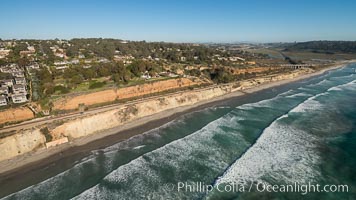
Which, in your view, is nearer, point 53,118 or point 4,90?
point 53,118

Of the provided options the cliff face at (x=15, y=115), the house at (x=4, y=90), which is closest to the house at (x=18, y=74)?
the house at (x=4, y=90)

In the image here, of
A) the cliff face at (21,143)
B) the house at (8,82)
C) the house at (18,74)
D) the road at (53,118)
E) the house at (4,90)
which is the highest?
the house at (18,74)

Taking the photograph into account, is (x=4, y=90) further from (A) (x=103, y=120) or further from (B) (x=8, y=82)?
(A) (x=103, y=120)

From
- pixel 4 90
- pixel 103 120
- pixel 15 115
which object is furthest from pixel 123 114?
pixel 4 90

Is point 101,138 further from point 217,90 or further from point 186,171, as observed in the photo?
point 217,90

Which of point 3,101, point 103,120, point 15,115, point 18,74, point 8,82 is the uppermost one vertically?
point 18,74

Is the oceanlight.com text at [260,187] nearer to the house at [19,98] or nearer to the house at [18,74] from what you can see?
the house at [19,98]

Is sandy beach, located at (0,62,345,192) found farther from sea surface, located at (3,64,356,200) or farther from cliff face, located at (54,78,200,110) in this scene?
cliff face, located at (54,78,200,110)

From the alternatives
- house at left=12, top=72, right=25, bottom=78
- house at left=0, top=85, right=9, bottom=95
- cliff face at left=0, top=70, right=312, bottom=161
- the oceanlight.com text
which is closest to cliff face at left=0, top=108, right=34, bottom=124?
cliff face at left=0, top=70, right=312, bottom=161
